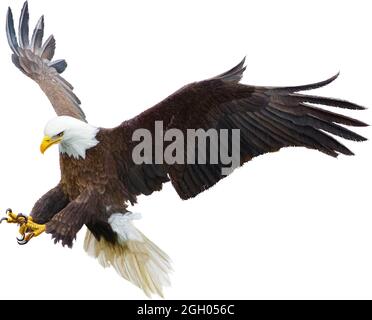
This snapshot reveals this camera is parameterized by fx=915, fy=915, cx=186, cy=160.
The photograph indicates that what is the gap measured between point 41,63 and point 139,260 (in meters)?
1.90

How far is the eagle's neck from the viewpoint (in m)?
6.14

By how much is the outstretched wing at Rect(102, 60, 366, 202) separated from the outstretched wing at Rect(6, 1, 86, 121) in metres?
0.93

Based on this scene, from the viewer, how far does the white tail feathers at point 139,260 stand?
632 centimetres

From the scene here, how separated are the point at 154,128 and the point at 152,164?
301 mm

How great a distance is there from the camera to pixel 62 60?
7.45 meters

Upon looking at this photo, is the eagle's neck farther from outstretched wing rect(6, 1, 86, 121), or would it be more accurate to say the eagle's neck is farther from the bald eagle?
outstretched wing rect(6, 1, 86, 121)

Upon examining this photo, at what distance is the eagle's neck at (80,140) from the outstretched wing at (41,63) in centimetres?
66

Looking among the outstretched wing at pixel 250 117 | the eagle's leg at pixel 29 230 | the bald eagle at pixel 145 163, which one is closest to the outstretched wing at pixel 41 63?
the bald eagle at pixel 145 163

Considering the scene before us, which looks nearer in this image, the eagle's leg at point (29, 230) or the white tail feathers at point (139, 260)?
the eagle's leg at point (29, 230)

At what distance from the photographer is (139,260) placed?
6.39m

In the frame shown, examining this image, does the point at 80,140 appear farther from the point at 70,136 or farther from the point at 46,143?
the point at 46,143

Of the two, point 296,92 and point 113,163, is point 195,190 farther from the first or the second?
point 296,92

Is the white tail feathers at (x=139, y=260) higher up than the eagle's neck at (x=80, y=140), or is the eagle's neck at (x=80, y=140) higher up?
the eagle's neck at (x=80, y=140)

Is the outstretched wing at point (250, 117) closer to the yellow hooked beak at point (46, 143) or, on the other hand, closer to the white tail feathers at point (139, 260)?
the yellow hooked beak at point (46, 143)
